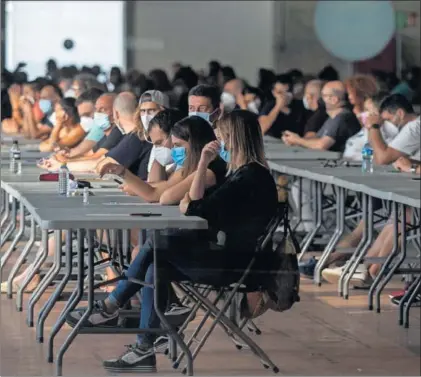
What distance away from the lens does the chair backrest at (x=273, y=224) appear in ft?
18.8

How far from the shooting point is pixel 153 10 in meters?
9.03

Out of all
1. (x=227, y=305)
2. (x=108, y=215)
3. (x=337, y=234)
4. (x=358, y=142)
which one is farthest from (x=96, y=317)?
(x=358, y=142)

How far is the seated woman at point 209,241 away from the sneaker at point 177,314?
0.11 ft

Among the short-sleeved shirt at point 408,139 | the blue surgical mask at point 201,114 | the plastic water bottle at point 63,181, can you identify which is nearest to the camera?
the blue surgical mask at point 201,114

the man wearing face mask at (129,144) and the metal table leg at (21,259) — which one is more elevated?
the man wearing face mask at (129,144)

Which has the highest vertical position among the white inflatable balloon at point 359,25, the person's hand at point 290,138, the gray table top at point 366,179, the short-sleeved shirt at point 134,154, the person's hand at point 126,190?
the white inflatable balloon at point 359,25

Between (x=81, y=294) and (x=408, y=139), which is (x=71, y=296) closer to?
(x=81, y=294)

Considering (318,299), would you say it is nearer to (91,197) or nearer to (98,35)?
(91,197)

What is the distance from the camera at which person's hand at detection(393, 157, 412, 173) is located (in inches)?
295

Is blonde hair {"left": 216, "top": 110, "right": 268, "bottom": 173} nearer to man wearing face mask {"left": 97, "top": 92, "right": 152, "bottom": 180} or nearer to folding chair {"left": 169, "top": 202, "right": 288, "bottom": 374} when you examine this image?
folding chair {"left": 169, "top": 202, "right": 288, "bottom": 374}

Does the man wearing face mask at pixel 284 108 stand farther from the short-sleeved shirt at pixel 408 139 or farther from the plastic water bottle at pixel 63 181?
the plastic water bottle at pixel 63 181

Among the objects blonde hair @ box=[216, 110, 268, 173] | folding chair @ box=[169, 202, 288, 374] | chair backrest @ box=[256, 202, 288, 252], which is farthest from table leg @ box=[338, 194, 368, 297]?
folding chair @ box=[169, 202, 288, 374]

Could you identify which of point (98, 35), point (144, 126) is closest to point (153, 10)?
point (98, 35)

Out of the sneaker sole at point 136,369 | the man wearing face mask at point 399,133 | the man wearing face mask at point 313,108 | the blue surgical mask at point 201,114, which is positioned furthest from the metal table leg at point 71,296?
the man wearing face mask at point 313,108
